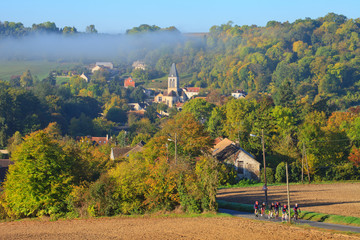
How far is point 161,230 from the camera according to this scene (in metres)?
31.7

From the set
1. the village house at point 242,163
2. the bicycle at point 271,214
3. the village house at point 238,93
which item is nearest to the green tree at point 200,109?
the village house at point 242,163

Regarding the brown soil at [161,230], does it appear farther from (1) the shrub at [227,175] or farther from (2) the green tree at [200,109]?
(2) the green tree at [200,109]

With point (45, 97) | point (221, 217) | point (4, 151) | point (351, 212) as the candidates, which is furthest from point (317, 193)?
point (45, 97)

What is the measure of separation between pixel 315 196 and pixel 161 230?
18.4 metres

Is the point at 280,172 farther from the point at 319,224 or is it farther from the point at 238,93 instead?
the point at 238,93

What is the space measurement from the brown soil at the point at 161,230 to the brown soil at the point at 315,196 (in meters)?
7.17

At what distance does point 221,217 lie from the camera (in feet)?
115

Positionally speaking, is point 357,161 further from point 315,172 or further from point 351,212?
point 351,212

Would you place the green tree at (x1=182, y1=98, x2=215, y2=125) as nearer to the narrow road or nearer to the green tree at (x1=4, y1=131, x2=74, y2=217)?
the green tree at (x1=4, y1=131, x2=74, y2=217)

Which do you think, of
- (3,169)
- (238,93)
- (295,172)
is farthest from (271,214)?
(238,93)

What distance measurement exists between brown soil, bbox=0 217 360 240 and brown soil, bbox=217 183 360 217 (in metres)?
7.17

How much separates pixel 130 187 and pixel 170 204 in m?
3.11

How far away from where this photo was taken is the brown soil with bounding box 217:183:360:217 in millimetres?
38062

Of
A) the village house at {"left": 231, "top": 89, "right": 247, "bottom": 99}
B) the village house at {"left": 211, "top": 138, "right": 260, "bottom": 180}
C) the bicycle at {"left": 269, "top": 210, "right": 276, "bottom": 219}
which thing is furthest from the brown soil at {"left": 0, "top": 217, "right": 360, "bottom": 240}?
the village house at {"left": 231, "top": 89, "right": 247, "bottom": 99}
